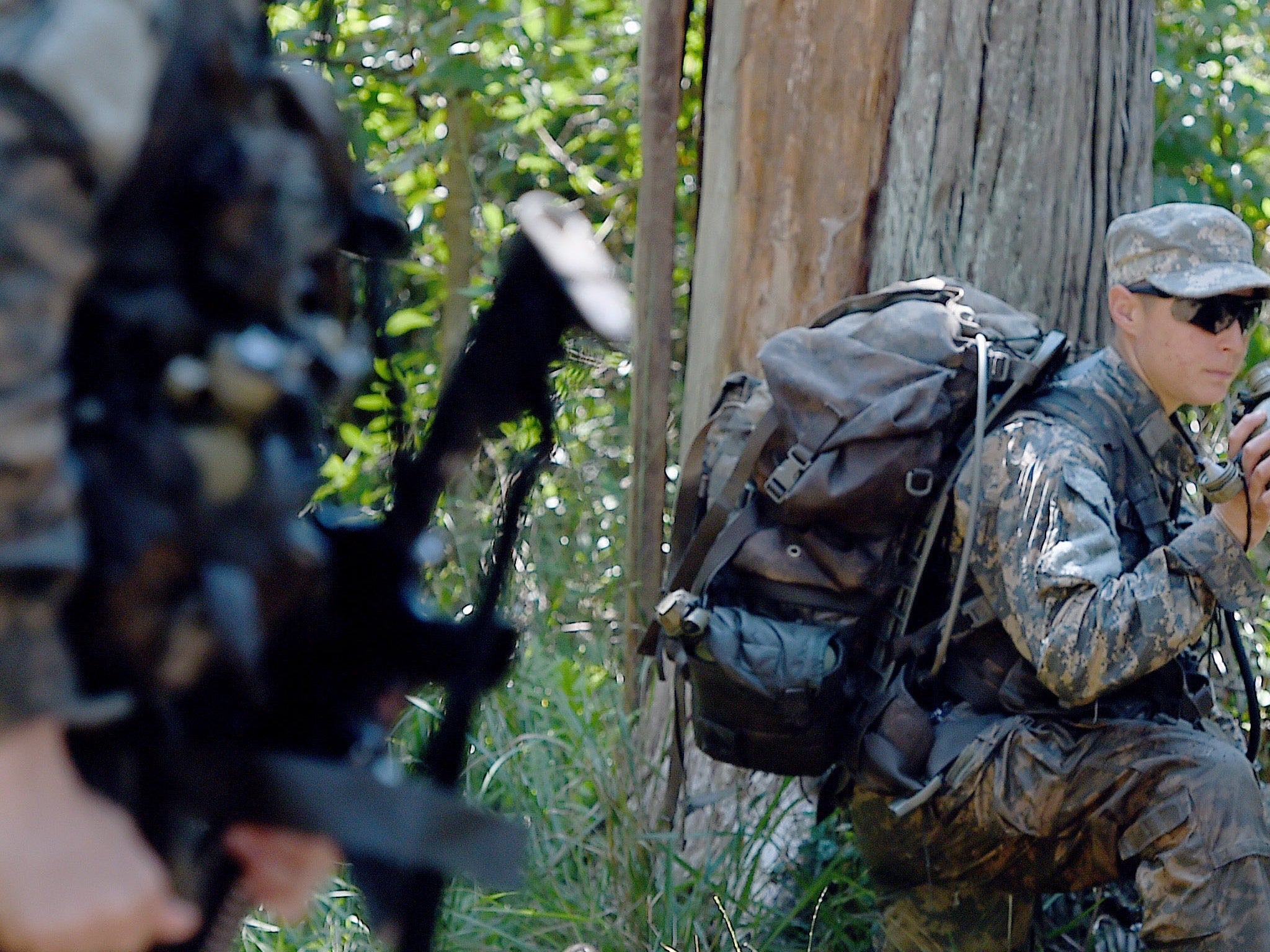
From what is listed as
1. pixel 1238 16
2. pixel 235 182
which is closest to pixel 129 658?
pixel 235 182

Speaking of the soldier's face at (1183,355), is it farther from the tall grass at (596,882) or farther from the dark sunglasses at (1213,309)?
the tall grass at (596,882)

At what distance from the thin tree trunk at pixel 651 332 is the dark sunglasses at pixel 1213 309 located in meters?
1.43

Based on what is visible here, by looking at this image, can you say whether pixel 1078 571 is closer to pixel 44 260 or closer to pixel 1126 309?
pixel 1126 309

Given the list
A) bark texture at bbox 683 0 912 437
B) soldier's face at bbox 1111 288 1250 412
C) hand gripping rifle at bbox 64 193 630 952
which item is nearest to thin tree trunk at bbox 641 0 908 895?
bark texture at bbox 683 0 912 437

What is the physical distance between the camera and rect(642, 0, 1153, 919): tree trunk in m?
3.60

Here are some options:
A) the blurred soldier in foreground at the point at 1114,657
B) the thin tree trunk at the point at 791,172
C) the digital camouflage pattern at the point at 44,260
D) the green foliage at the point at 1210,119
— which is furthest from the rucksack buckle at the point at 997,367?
the digital camouflage pattern at the point at 44,260

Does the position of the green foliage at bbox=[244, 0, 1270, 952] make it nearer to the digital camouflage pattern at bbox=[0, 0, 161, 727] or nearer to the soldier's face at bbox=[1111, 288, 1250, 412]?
the digital camouflage pattern at bbox=[0, 0, 161, 727]

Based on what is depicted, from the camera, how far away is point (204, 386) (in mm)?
1096

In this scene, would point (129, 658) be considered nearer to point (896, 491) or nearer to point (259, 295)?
point (259, 295)

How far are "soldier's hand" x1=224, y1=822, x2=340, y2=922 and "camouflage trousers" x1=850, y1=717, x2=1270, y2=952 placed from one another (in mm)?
1986

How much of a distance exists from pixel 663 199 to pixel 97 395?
10.3 ft

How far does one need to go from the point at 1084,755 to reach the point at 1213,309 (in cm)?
100

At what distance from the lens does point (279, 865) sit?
4.17ft

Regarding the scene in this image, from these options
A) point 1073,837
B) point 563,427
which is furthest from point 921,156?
point 563,427
